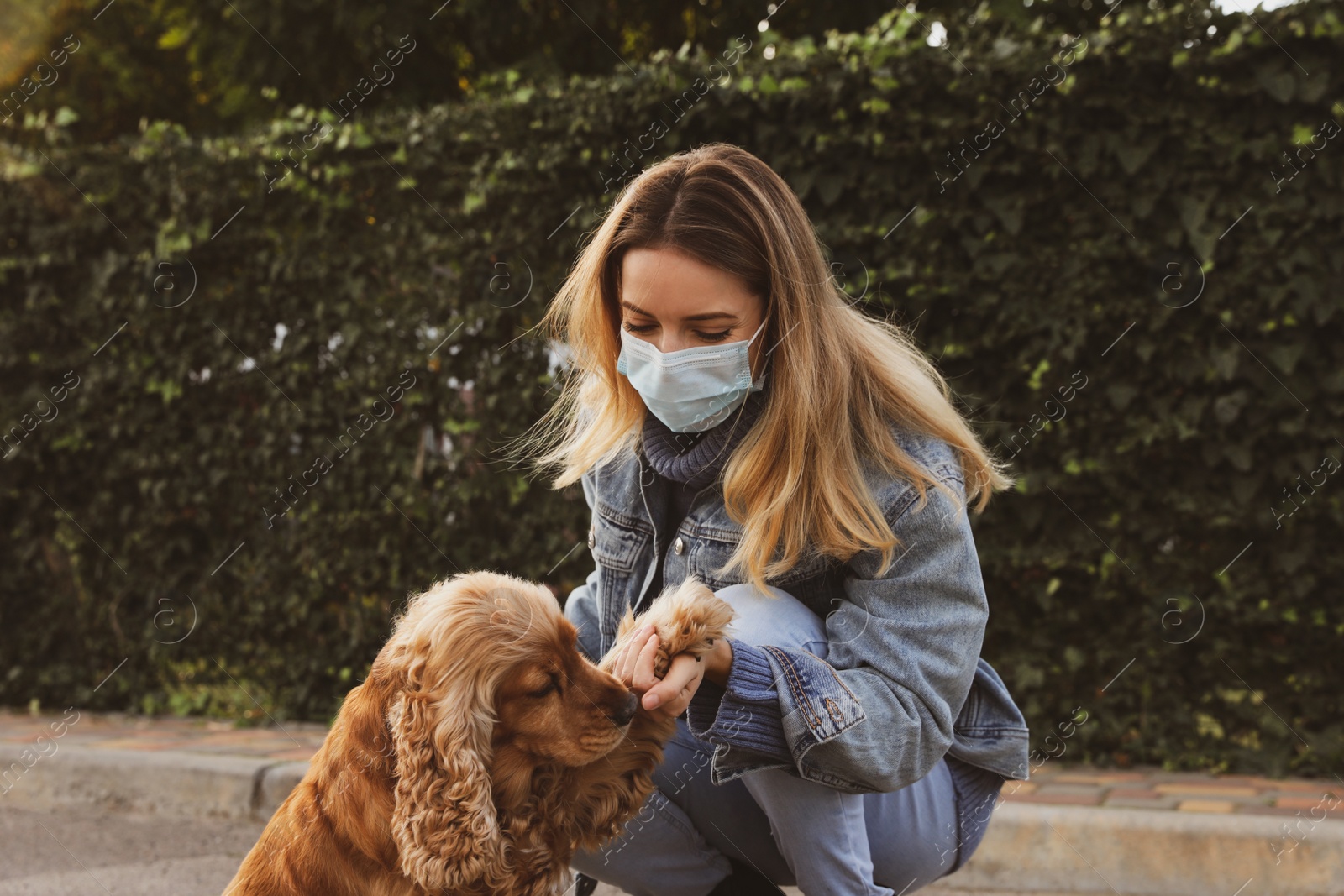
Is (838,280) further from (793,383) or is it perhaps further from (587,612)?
(793,383)

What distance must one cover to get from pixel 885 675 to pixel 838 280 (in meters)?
2.78

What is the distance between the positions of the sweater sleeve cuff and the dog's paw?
8 centimetres

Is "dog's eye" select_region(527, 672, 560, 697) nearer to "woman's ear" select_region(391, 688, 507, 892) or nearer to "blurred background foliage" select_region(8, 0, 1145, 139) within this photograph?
"woman's ear" select_region(391, 688, 507, 892)

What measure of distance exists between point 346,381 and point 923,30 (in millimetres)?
3198

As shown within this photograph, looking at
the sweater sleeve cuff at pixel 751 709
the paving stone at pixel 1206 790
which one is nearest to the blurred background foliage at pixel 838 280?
the paving stone at pixel 1206 790

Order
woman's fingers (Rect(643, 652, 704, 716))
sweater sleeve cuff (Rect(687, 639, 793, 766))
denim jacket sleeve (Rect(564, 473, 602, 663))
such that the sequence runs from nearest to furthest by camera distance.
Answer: woman's fingers (Rect(643, 652, 704, 716))
sweater sleeve cuff (Rect(687, 639, 793, 766))
denim jacket sleeve (Rect(564, 473, 602, 663))

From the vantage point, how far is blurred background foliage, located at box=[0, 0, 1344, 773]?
4.32 m

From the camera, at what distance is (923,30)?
4.64 m

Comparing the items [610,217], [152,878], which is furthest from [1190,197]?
[152,878]

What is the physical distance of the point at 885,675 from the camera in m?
2.34

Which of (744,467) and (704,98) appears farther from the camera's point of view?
(704,98)

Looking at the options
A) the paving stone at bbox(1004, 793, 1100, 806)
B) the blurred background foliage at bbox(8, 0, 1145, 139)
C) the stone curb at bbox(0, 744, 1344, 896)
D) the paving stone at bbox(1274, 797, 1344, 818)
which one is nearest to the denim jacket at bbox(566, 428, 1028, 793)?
the stone curb at bbox(0, 744, 1344, 896)

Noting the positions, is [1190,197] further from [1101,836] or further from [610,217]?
[610,217]

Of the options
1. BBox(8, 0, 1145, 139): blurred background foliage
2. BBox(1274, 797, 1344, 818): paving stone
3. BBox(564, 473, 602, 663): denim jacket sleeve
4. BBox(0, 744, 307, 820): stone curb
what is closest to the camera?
BBox(564, 473, 602, 663): denim jacket sleeve
